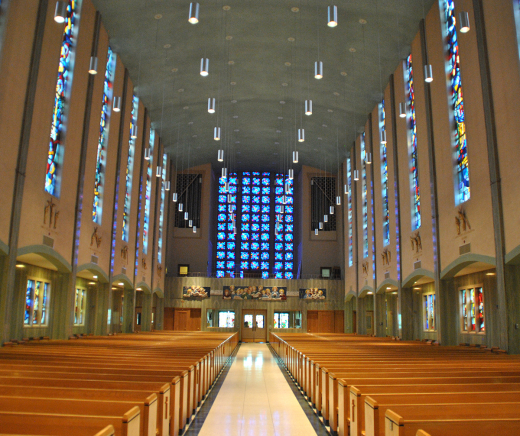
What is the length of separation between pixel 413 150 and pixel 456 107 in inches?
126

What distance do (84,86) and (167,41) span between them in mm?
3288

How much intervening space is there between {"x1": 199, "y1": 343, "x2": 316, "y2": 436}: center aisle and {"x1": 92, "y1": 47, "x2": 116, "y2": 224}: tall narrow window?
7.84 metres

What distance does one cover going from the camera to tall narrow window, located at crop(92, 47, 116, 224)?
15.7 m

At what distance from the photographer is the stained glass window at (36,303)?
12648 millimetres

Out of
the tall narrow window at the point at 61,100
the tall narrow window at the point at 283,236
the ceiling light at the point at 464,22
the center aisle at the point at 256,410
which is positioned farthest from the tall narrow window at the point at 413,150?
the tall narrow window at the point at 283,236

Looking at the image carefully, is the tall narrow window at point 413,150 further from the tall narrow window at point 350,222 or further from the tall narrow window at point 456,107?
the tall narrow window at point 350,222

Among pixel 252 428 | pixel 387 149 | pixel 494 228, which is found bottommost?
pixel 252 428

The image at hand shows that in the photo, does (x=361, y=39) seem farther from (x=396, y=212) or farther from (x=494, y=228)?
(x=494, y=228)

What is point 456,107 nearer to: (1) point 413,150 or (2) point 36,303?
(1) point 413,150

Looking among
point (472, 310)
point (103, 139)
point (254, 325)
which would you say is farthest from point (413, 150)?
point (254, 325)

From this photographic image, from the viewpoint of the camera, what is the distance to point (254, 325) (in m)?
26.9

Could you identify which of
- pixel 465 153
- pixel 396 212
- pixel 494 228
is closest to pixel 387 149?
pixel 396 212

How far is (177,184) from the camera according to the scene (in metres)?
28.7

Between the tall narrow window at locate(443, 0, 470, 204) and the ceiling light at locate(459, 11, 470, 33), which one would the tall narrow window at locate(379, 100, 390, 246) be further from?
the ceiling light at locate(459, 11, 470, 33)
